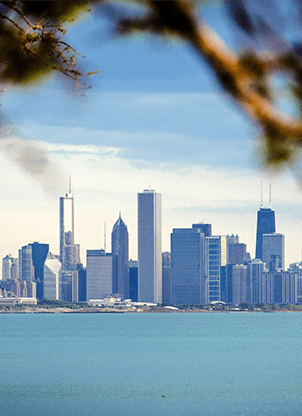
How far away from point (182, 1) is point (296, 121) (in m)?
0.63

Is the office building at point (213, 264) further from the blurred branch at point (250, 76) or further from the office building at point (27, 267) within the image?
the blurred branch at point (250, 76)

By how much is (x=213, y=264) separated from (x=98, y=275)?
27891 mm

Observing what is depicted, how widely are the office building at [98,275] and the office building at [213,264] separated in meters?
23.5

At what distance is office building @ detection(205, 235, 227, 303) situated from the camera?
6457 inches

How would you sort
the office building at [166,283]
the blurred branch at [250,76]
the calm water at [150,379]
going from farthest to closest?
the office building at [166,283] → the calm water at [150,379] → the blurred branch at [250,76]

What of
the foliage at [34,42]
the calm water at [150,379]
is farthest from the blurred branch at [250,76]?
the calm water at [150,379]

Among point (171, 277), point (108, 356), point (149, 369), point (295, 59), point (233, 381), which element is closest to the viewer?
point (295, 59)

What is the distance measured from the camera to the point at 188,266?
16075 centimetres

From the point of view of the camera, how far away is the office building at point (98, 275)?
16262 centimetres

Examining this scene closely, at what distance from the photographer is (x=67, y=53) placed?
3.55m

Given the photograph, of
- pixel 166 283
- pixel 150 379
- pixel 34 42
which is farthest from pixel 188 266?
pixel 34 42

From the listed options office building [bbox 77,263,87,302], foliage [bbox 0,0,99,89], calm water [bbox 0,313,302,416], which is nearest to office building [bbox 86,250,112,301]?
office building [bbox 77,263,87,302]

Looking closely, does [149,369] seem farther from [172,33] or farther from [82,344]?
[172,33]

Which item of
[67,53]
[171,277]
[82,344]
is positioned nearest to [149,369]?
[82,344]
